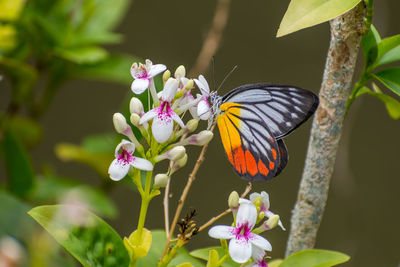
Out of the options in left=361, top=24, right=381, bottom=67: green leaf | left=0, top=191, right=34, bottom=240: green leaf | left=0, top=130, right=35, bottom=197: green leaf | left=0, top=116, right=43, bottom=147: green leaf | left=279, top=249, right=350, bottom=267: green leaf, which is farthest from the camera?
left=0, top=116, right=43, bottom=147: green leaf

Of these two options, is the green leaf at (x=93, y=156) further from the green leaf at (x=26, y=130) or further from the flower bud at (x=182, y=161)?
the flower bud at (x=182, y=161)

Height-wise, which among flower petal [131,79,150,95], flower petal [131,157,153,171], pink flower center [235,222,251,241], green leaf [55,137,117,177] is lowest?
green leaf [55,137,117,177]

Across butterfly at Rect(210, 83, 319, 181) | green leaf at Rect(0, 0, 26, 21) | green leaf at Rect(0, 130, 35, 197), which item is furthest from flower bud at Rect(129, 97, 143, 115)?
green leaf at Rect(0, 0, 26, 21)

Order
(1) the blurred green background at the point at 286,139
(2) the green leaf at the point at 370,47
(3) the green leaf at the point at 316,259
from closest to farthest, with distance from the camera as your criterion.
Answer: (3) the green leaf at the point at 316,259
(2) the green leaf at the point at 370,47
(1) the blurred green background at the point at 286,139

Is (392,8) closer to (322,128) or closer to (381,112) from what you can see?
(381,112)

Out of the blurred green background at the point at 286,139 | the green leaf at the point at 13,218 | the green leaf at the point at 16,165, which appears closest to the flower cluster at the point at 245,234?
the green leaf at the point at 13,218

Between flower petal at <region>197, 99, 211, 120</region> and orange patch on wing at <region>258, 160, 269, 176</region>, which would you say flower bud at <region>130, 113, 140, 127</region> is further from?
orange patch on wing at <region>258, 160, 269, 176</region>

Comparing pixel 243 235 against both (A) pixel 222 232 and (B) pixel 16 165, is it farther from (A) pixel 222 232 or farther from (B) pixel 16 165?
(B) pixel 16 165
